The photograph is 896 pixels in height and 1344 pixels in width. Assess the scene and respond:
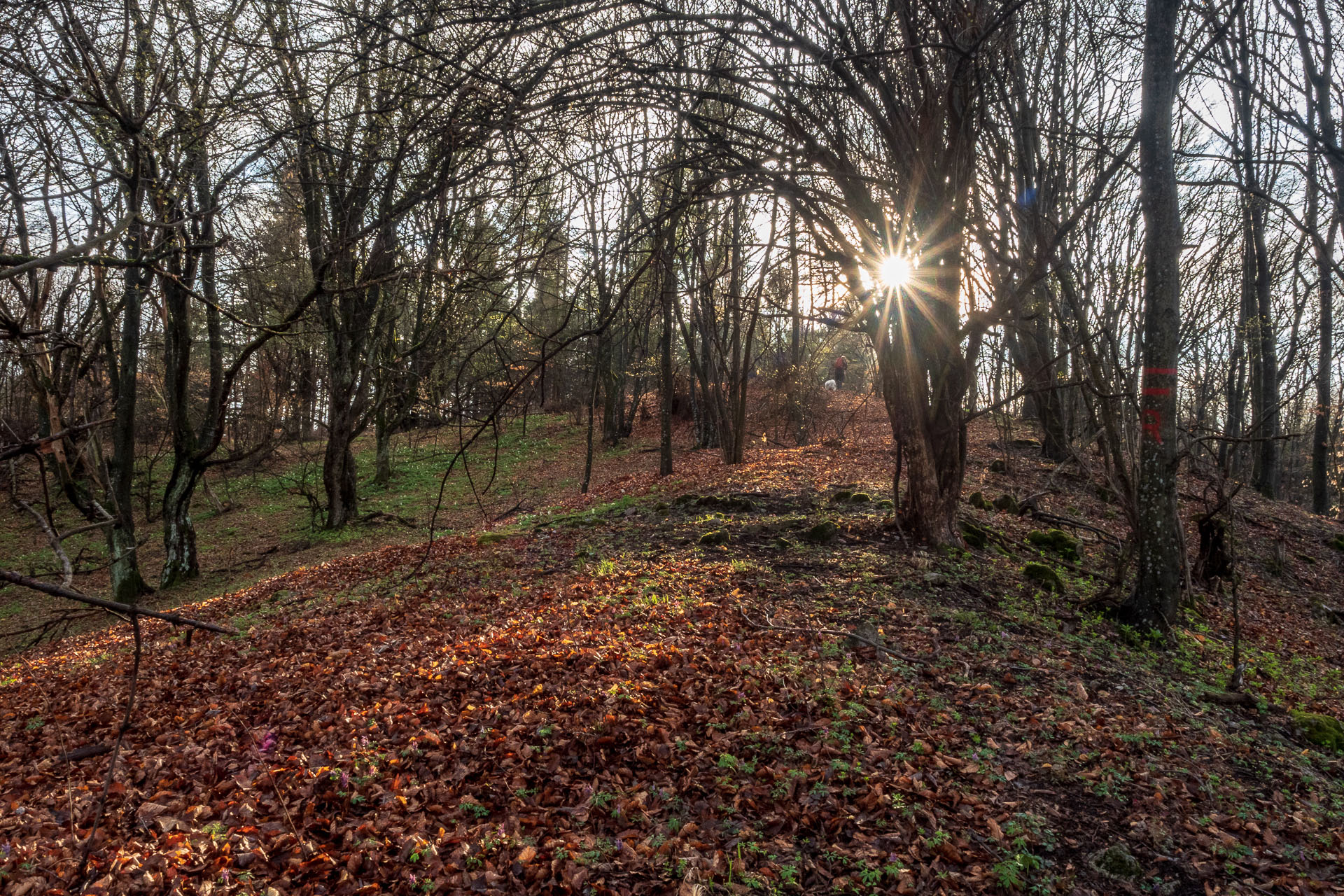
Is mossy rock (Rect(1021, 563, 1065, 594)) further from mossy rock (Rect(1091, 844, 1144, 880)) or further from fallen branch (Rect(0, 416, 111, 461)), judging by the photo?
fallen branch (Rect(0, 416, 111, 461))

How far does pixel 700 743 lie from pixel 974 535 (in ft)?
16.7

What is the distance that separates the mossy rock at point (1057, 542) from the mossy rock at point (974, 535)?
28.8 inches

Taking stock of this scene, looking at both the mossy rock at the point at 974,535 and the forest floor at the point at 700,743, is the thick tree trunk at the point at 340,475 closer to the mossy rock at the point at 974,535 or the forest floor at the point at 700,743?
the forest floor at the point at 700,743

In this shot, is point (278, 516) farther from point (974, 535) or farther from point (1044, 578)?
point (1044, 578)

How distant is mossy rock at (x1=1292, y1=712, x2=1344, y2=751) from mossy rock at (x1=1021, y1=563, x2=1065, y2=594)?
2.22 meters

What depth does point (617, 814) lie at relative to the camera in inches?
133

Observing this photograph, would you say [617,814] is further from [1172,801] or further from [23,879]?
[1172,801]

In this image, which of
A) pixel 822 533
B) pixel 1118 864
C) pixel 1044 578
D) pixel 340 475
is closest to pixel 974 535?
pixel 1044 578

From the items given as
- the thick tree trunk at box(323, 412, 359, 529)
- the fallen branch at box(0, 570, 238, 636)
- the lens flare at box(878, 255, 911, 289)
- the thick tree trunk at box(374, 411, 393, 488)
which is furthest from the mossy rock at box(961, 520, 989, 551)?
the thick tree trunk at box(374, 411, 393, 488)

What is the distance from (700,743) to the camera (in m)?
3.89

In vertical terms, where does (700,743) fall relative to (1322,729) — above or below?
above

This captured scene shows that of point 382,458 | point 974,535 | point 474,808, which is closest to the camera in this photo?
point 474,808

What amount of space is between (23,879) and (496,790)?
6.32ft

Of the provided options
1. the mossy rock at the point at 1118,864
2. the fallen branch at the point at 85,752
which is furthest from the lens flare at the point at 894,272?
the fallen branch at the point at 85,752
